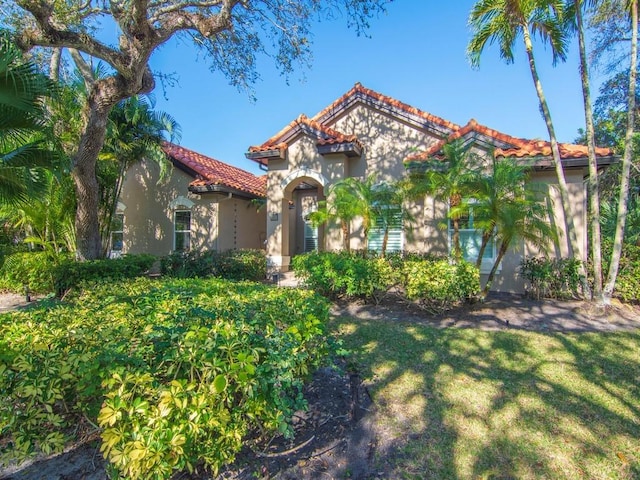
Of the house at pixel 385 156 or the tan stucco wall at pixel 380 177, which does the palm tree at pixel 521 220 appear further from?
the tan stucco wall at pixel 380 177

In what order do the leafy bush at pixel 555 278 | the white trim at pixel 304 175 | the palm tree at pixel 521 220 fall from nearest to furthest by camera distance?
the palm tree at pixel 521 220
the leafy bush at pixel 555 278
the white trim at pixel 304 175

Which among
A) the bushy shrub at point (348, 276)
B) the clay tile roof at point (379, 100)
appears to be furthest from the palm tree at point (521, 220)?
the clay tile roof at point (379, 100)

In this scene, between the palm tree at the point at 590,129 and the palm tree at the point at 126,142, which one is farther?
the palm tree at the point at 126,142

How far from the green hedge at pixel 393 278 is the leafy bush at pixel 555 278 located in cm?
249

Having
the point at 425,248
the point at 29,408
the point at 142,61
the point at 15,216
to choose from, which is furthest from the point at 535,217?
the point at 15,216

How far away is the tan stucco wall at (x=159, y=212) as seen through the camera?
1580 cm

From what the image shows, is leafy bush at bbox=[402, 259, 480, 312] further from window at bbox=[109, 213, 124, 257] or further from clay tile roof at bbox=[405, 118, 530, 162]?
window at bbox=[109, 213, 124, 257]

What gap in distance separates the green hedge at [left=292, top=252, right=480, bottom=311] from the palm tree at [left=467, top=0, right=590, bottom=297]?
3756 mm

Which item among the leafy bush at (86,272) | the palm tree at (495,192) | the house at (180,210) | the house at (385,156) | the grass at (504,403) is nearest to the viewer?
the grass at (504,403)

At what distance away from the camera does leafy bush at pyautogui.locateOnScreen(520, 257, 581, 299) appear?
383 inches

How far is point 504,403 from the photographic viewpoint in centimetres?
438

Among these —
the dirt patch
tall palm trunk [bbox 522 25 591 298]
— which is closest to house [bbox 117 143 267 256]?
tall palm trunk [bbox 522 25 591 298]

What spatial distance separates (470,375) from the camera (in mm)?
5191

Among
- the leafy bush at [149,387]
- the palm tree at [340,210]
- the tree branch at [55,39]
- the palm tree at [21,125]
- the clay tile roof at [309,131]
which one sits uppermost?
the tree branch at [55,39]
